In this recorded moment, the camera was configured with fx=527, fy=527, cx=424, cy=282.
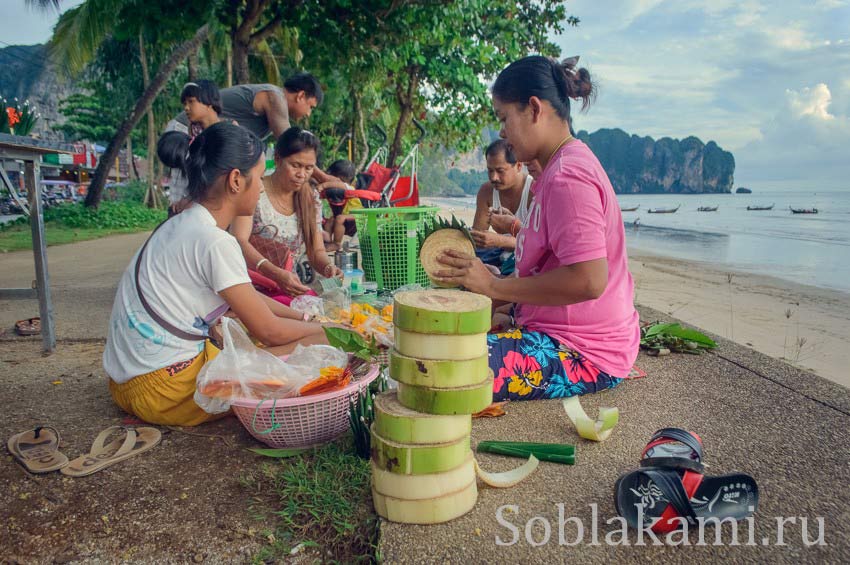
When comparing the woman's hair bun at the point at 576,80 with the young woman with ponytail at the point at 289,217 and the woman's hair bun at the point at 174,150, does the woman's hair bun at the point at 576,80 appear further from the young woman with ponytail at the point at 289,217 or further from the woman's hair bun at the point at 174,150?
the woman's hair bun at the point at 174,150

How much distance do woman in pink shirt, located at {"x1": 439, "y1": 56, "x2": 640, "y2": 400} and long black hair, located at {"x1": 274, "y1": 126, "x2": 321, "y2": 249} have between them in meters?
1.96

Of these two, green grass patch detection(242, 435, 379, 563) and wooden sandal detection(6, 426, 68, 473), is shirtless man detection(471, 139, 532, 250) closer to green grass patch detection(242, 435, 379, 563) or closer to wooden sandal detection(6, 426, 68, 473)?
green grass patch detection(242, 435, 379, 563)

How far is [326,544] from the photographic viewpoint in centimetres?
171

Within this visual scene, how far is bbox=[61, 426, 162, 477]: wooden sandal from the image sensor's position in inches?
82.6

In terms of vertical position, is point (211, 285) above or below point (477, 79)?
below

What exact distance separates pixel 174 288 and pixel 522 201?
9.51 ft

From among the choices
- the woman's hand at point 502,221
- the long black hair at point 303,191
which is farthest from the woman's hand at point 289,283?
the woman's hand at point 502,221

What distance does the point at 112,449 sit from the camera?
227cm

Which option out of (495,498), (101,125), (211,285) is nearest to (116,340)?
(211,285)

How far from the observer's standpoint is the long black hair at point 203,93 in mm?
4152

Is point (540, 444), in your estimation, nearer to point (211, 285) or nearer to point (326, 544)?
point (326, 544)

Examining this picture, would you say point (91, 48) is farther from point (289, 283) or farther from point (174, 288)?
point (174, 288)

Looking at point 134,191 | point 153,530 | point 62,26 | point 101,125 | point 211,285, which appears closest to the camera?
point 153,530

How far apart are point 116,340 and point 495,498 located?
1.83 metres
